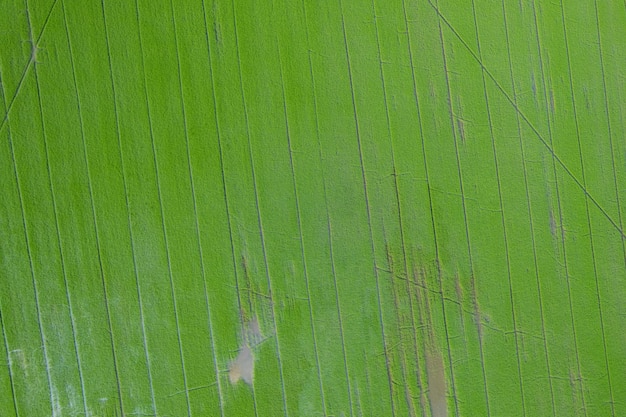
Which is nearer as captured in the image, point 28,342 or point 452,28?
point 28,342

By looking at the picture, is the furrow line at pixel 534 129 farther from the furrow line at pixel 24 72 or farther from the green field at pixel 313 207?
the furrow line at pixel 24 72

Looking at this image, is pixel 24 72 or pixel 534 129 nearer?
pixel 24 72

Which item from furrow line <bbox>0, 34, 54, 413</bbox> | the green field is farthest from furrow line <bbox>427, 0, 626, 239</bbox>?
furrow line <bbox>0, 34, 54, 413</bbox>

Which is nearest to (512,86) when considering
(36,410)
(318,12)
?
(318,12)

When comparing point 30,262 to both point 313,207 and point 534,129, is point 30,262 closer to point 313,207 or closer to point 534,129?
point 313,207

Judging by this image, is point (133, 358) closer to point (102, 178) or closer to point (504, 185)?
point (102, 178)

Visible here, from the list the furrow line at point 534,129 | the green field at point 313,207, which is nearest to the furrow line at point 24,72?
the green field at point 313,207

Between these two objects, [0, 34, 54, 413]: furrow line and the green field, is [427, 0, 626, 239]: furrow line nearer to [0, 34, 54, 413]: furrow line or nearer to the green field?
the green field

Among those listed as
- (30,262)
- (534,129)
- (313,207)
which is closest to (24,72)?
(30,262)
